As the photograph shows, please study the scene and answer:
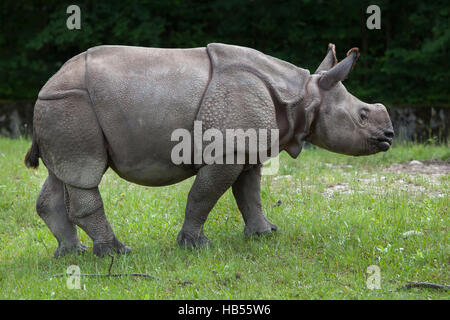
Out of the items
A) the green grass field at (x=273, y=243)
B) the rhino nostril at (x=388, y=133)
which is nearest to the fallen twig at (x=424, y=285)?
the green grass field at (x=273, y=243)

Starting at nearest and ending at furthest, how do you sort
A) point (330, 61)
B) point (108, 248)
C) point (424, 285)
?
point (424, 285) → point (108, 248) → point (330, 61)

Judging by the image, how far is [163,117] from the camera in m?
5.31

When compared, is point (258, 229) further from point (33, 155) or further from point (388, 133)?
point (33, 155)

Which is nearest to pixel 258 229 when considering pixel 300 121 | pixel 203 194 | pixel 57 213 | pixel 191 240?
pixel 191 240

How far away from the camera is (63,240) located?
583cm

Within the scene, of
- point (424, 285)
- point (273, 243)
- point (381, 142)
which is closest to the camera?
point (424, 285)

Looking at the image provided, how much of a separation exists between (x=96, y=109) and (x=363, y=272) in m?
2.70

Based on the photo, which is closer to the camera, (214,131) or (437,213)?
(214,131)

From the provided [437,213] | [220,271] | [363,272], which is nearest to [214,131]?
[220,271]

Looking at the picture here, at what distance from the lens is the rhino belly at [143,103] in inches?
207

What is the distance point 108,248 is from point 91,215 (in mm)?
378

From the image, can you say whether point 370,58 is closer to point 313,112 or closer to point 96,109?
point 313,112

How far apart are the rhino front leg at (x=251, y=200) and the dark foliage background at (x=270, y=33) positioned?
9165mm

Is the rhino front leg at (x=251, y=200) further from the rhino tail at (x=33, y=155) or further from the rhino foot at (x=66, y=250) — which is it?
the rhino tail at (x=33, y=155)
